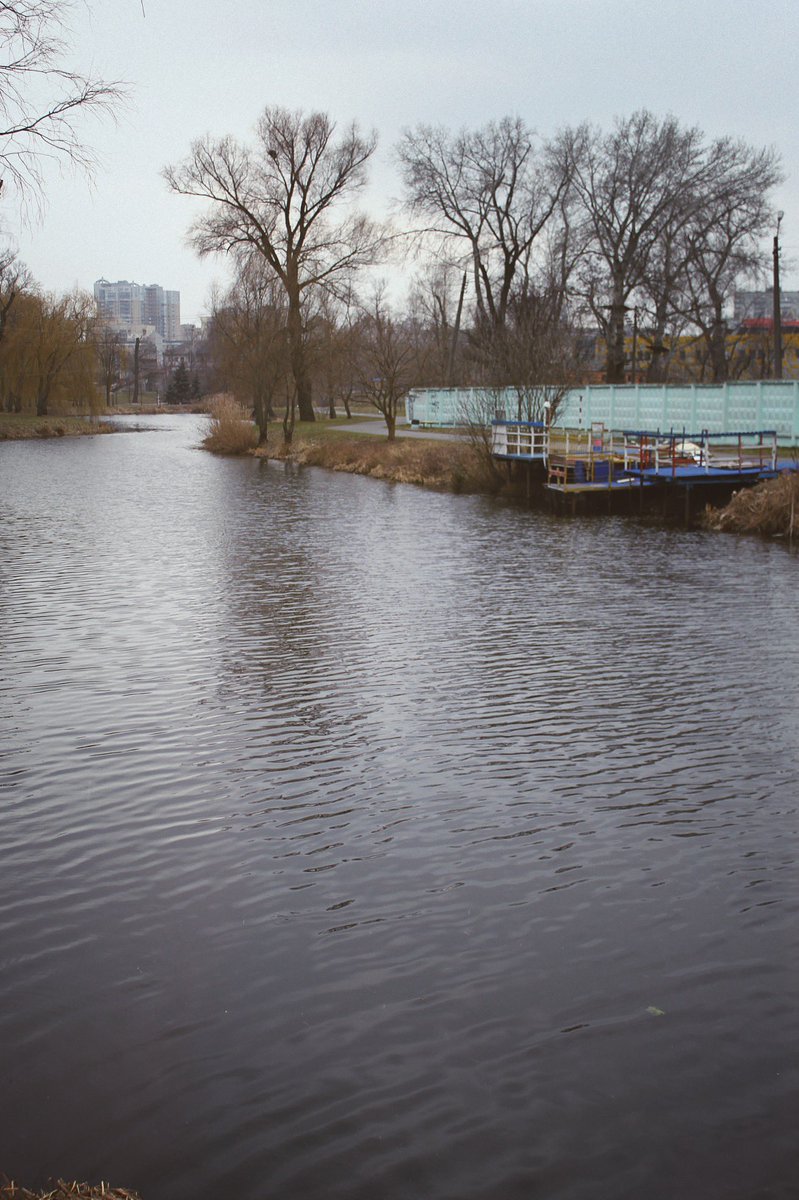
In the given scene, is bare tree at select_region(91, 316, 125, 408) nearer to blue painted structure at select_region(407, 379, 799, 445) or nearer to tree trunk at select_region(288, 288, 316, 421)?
tree trunk at select_region(288, 288, 316, 421)

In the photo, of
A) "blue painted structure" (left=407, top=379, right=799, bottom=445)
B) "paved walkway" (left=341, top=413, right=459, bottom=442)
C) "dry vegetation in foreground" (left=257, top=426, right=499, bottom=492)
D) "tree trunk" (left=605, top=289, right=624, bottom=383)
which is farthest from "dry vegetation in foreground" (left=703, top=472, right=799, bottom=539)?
"tree trunk" (left=605, top=289, right=624, bottom=383)

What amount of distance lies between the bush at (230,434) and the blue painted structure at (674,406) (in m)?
14.1

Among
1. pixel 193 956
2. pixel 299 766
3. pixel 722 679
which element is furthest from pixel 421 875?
pixel 722 679

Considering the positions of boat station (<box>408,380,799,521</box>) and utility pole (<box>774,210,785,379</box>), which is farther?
utility pole (<box>774,210,785,379</box>)

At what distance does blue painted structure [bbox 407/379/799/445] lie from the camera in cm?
3512

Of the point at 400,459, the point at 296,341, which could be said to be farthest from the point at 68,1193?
the point at 296,341

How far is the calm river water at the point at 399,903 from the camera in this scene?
466 centimetres

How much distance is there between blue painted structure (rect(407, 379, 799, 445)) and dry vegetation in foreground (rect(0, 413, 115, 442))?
32928 millimetres

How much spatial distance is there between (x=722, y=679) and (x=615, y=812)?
4.10 m

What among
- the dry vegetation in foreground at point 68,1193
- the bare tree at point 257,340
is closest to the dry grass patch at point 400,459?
the bare tree at point 257,340

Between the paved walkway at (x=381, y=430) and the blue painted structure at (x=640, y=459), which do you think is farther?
the paved walkway at (x=381, y=430)

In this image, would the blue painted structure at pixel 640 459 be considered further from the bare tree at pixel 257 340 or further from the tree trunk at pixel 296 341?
the tree trunk at pixel 296 341

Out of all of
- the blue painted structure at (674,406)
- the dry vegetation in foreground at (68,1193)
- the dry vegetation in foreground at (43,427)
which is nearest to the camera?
the dry vegetation in foreground at (68,1193)

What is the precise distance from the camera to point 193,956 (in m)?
6.11
